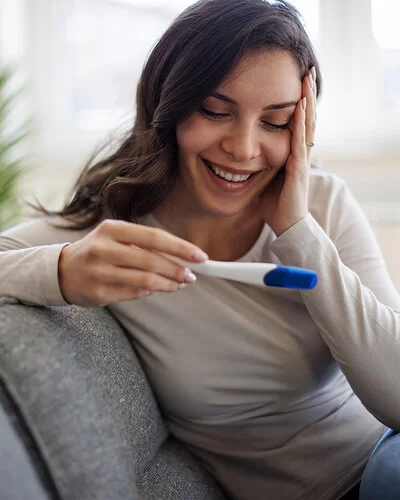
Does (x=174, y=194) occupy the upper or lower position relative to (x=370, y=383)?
upper

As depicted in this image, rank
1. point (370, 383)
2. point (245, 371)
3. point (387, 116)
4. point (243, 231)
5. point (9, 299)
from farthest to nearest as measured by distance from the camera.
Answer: point (387, 116) → point (243, 231) → point (245, 371) → point (370, 383) → point (9, 299)

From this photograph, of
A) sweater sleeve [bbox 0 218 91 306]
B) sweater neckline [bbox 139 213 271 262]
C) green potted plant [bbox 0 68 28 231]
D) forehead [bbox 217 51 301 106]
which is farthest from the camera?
green potted plant [bbox 0 68 28 231]

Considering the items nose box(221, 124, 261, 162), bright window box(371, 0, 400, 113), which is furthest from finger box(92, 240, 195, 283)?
bright window box(371, 0, 400, 113)

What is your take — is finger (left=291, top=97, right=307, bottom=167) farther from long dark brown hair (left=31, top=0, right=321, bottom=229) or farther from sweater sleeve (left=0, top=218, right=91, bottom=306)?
sweater sleeve (left=0, top=218, right=91, bottom=306)

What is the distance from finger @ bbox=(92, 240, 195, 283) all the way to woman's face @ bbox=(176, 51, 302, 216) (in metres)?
0.31

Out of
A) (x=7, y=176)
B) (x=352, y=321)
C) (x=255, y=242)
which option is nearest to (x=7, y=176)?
(x=7, y=176)

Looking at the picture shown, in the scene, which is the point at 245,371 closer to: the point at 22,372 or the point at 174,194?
the point at 174,194

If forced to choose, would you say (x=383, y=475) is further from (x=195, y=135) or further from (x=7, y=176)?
(x=7, y=176)

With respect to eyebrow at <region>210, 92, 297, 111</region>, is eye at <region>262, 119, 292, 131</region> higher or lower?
lower

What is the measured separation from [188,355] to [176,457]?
0.16 metres

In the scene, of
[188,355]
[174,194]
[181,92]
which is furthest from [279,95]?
[188,355]

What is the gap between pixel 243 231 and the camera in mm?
1257

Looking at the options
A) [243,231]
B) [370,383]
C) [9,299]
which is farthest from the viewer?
[243,231]

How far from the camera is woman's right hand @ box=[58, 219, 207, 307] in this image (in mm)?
791
